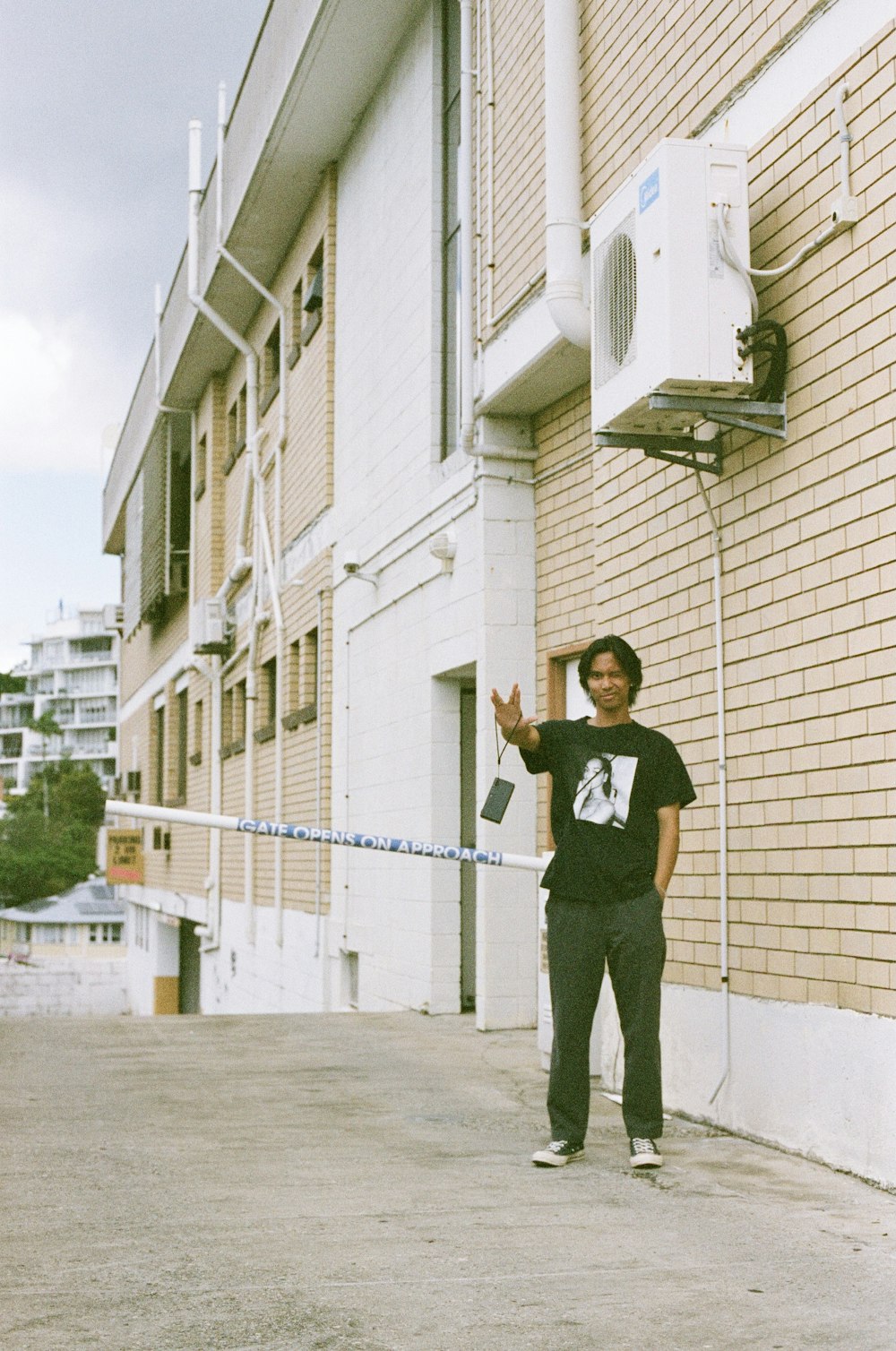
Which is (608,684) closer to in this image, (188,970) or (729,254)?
(729,254)

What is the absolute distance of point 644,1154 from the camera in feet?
17.3

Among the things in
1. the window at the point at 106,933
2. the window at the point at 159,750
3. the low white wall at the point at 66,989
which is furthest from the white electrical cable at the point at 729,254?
the window at the point at 106,933

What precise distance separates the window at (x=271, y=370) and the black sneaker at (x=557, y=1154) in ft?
42.2

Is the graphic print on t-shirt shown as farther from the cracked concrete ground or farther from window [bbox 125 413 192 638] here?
window [bbox 125 413 192 638]

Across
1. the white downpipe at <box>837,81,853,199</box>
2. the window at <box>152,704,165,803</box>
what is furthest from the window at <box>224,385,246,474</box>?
the white downpipe at <box>837,81,853,199</box>

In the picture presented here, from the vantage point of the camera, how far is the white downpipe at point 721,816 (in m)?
6.06

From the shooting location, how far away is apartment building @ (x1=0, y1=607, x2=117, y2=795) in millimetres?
135875

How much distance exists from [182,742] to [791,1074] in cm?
2087

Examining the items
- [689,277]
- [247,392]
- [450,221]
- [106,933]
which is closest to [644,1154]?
[689,277]

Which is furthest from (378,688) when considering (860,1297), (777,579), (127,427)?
(127,427)

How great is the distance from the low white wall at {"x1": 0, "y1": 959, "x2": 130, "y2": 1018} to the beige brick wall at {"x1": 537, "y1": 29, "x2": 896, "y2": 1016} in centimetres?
3144

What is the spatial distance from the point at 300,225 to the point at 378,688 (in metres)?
5.94

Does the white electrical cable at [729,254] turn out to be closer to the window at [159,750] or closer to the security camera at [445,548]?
the security camera at [445,548]

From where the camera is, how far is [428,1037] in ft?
31.1
